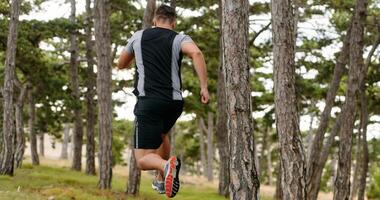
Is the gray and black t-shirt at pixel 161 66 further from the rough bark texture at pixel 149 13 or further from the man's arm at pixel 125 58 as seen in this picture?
the rough bark texture at pixel 149 13

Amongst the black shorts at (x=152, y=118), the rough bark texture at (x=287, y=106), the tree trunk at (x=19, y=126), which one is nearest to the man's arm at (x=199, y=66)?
the black shorts at (x=152, y=118)

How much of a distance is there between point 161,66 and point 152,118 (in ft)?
1.67

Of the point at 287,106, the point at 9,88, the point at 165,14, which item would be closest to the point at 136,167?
the point at 9,88

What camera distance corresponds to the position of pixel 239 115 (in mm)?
5965

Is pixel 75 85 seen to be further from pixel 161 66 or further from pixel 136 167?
pixel 161 66

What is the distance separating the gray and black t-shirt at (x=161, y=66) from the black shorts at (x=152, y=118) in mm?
68

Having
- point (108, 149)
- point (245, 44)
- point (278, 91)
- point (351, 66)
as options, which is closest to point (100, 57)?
point (108, 149)

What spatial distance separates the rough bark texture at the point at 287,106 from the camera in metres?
7.95

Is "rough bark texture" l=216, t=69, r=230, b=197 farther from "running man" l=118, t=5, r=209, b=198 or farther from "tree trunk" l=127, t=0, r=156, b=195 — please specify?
"running man" l=118, t=5, r=209, b=198

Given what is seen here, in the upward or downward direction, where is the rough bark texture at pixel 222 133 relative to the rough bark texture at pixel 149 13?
downward

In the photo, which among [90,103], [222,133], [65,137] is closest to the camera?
[222,133]

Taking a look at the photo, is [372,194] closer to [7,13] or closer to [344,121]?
[344,121]

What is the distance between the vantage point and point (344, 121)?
14031mm

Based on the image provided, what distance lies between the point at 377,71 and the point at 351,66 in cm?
1181
